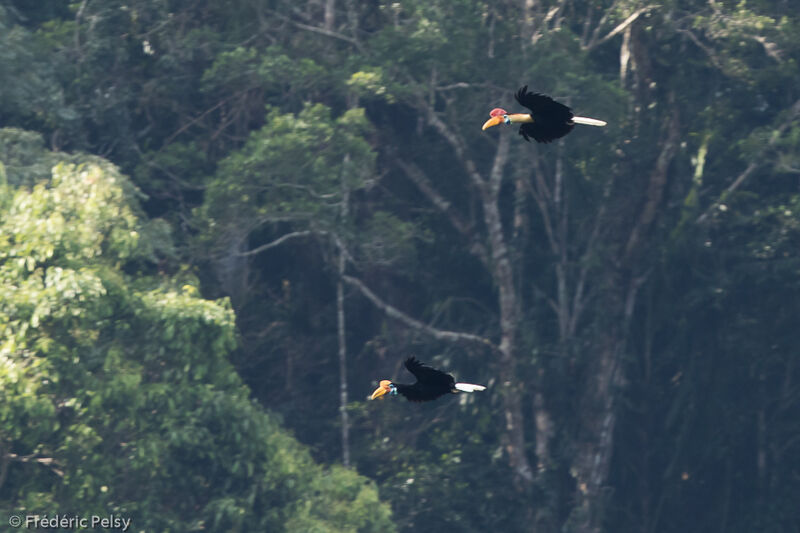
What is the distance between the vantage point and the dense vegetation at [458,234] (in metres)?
14.3

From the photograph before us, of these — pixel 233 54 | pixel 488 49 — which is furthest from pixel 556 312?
pixel 233 54

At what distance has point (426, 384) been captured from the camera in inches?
246

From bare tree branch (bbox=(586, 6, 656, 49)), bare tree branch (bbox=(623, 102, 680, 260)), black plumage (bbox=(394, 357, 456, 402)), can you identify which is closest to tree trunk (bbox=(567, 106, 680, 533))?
bare tree branch (bbox=(623, 102, 680, 260))

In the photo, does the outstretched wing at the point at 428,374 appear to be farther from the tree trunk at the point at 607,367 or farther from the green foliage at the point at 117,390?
the tree trunk at the point at 607,367

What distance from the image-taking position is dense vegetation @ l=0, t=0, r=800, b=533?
1432cm

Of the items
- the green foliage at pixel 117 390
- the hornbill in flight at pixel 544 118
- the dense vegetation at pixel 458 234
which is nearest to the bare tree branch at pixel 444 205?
the dense vegetation at pixel 458 234

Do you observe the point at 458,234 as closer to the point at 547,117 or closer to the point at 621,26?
the point at 621,26

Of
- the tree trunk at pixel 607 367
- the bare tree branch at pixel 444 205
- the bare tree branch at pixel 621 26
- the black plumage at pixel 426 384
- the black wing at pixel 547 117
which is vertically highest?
the black wing at pixel 547 117

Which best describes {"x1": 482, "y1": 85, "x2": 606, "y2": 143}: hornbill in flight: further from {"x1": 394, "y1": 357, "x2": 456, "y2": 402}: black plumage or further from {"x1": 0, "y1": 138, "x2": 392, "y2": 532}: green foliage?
{"x1": 0, "y1": 138, "x2": 392, "y2": 532}: green foliage

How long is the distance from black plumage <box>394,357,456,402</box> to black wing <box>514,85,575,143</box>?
42.2 inches

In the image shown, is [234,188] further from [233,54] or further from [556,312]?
[556,312]

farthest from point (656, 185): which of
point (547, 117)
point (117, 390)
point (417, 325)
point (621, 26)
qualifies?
point (547, 117)

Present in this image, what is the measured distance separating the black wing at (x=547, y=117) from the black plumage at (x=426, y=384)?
1.07 metres

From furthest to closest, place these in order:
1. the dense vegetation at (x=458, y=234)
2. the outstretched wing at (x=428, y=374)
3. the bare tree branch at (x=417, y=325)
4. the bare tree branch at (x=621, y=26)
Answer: the bare tree branch at (x=417, y=325) < the bare tree branch at (x=621, y=26) < the dense vegetation at (x=458, y=234) < the outstretched wing at (x=428, y=374)
